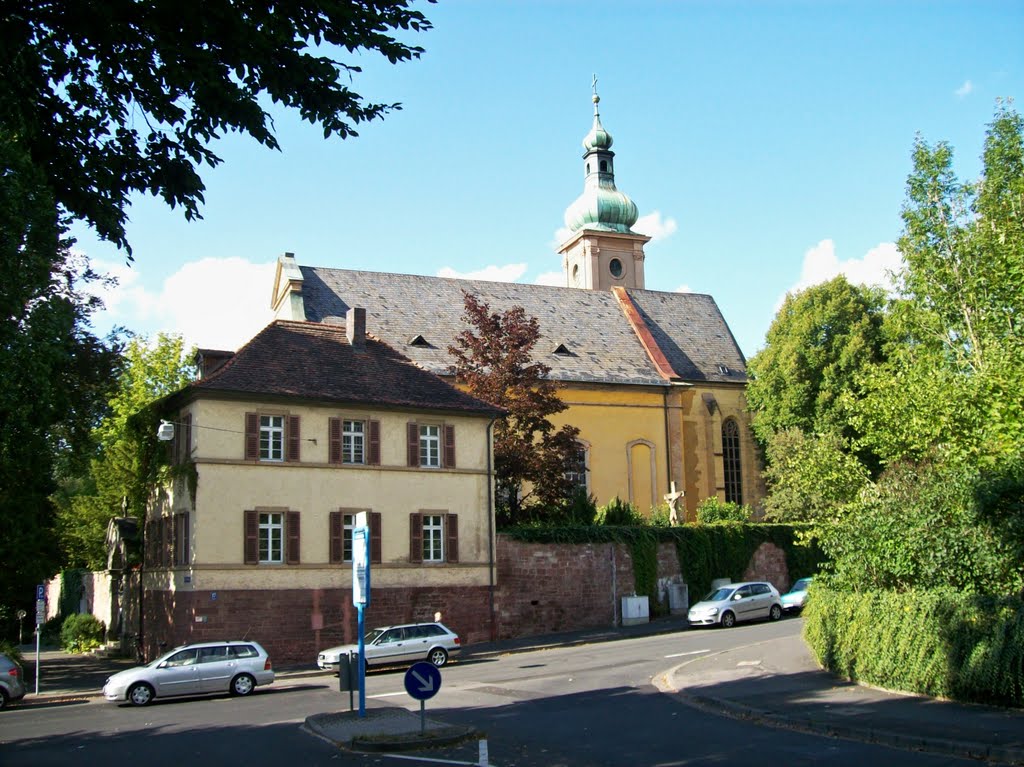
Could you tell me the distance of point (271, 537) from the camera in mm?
28766

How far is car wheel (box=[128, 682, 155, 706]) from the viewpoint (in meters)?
21.1

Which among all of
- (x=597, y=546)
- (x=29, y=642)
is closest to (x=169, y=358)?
(x=29, y=642)

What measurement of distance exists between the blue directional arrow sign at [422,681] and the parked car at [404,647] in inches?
460

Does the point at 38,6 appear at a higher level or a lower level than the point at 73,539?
higher

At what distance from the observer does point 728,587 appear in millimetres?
33094

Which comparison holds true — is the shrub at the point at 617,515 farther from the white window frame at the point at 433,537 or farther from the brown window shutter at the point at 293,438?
the brown window shutter at the point at 293,438

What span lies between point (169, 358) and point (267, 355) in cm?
2798

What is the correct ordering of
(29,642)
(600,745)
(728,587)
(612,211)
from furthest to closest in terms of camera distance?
1. (612,211)
2. (29,642)
3. (728,587)
4. (600,745)

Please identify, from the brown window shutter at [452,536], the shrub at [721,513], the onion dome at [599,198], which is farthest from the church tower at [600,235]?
the brown window shutter at [452,536]

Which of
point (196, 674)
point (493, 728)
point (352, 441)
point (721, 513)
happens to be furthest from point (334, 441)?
point (721, 513)

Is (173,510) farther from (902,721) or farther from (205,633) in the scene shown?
(902,721)

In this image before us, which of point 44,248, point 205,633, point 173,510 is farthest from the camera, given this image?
point 173,510

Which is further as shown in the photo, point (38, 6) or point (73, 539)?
point (73, 539)

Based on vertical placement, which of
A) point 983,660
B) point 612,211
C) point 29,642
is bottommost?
point 29,642
